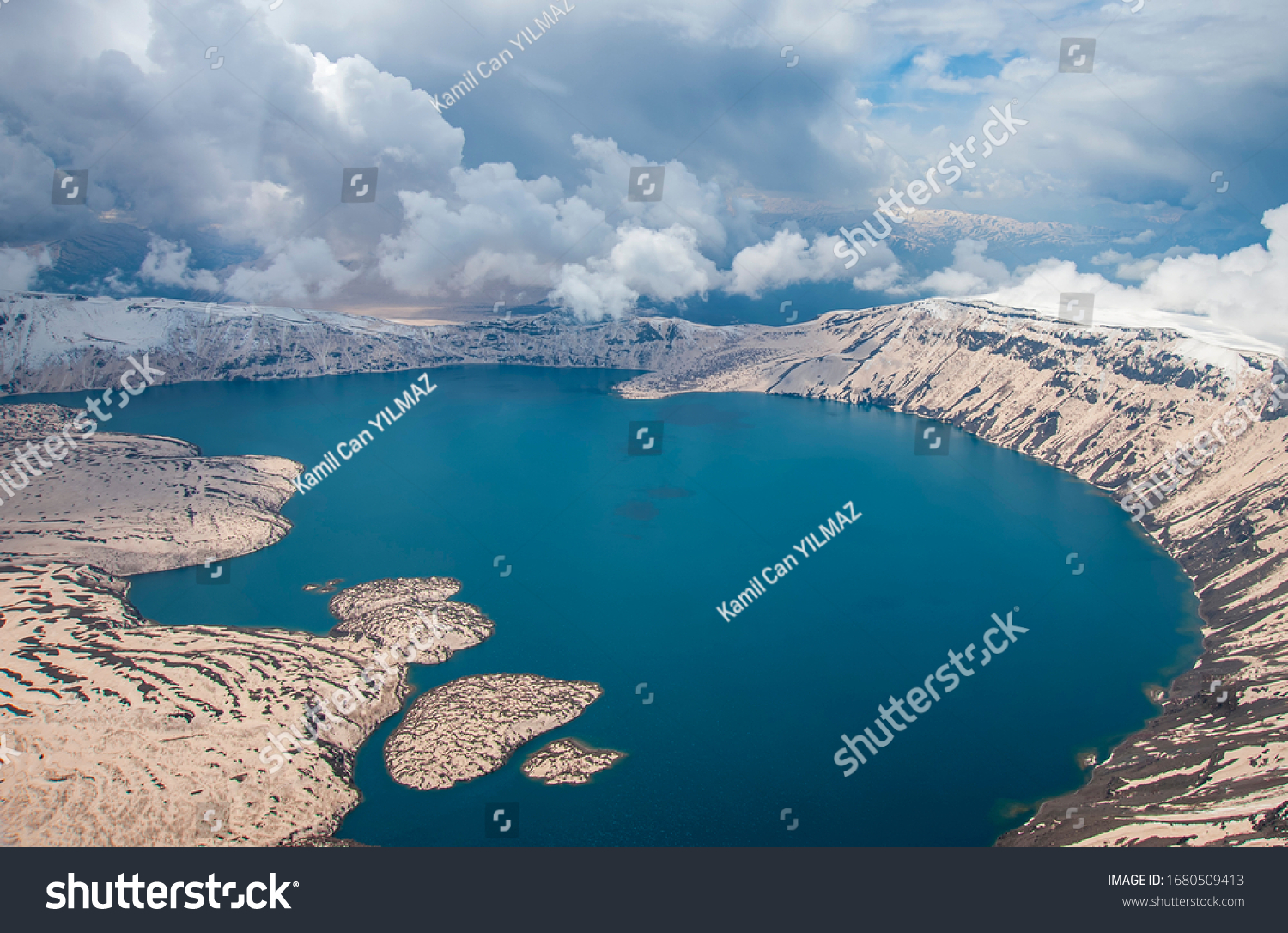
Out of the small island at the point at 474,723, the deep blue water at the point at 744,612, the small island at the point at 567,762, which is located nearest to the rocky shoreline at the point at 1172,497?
the deep blue water at the point at 744,612

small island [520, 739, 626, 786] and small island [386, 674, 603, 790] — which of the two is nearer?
small island [520, 739, 626, 786]

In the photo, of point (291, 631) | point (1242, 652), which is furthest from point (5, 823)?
point (1242, 652)

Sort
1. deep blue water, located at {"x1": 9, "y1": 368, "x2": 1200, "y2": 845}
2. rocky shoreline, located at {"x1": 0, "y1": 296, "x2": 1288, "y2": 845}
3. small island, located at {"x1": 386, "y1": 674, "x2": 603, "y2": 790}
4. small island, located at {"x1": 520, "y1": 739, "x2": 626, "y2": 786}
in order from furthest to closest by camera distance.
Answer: small island, located at {"x1": 386, "y1": 674, "x2": 603, "y2": 790}, small island, located at {"x1": 520, "y1": 739, "x2": 626, "y2": 786}, deep blue water, located at {"x1": 9, "y1": 368, "x2": 1200, "y2": 845}, rocky shoreline, located at {"x1": 0, "y1": 296, "x2": 1288, "y2": 845}

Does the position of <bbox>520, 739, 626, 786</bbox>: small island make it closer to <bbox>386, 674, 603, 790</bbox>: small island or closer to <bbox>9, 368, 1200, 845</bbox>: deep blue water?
<bbox>9, 368, 1200, 845</bbox>: deep blue water

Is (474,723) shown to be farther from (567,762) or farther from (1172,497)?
(1172,497)

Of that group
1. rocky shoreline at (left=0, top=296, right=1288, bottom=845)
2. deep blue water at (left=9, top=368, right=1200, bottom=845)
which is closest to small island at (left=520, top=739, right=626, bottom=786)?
deep blue water at (left=9, top=368, right=1200, bottom=845)
